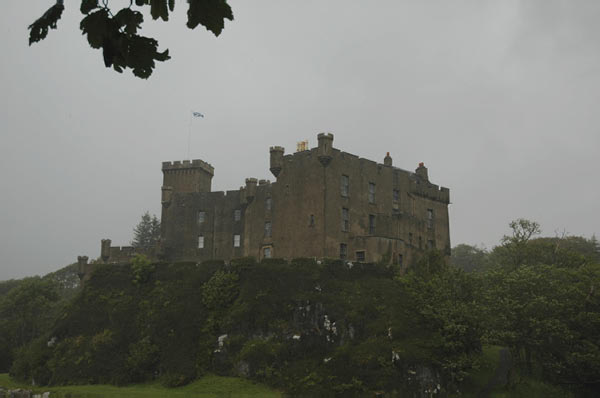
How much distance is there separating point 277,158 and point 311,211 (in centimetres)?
569


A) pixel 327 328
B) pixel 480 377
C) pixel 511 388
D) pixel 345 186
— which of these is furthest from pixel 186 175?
pixel 511 388

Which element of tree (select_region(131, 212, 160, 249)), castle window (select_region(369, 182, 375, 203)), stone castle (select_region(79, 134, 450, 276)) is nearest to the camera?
stone castle (select_region(79, 134, 450, 276))

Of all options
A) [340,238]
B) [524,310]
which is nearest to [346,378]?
[524,310]

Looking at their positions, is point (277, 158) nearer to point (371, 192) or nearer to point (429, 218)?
point (371, 192)

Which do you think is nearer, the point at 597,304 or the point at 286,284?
the point at 597,304

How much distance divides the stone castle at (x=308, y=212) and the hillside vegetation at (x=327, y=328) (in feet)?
13.3

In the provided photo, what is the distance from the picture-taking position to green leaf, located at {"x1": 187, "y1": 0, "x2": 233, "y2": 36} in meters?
4.39

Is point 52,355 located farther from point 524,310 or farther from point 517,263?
Answer: point 517,263

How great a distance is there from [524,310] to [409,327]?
7.02 metres

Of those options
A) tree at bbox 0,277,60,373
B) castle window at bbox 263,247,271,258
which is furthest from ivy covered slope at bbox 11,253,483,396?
tree at bbox 0,277,60,373

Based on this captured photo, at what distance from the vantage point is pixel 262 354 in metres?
34.7

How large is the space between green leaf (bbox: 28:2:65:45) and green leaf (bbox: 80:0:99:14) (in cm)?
21

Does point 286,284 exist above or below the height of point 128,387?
above

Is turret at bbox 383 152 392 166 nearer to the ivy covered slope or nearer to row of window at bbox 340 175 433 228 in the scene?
row of window at bbox 340 175 433 228
